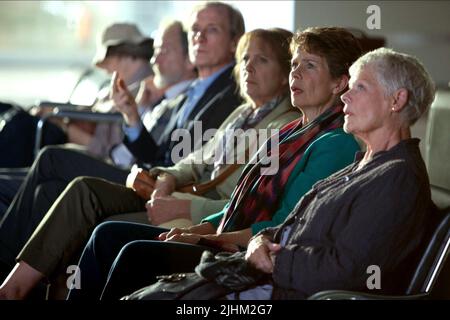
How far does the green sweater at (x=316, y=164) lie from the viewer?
2699 mm

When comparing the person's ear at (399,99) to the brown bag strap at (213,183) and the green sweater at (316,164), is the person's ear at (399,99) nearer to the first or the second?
the green sweater at (316,164)

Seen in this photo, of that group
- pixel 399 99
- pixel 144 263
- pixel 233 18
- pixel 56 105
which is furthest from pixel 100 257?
pixel 56 105

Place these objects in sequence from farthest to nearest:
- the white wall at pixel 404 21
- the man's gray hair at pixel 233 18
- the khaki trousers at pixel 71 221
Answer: the white wall at pixel 404 21 → the man's gray hair at pixel 233 18 → the khaki trousers at pixel 71 221

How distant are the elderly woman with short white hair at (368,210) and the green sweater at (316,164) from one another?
0.17 metres

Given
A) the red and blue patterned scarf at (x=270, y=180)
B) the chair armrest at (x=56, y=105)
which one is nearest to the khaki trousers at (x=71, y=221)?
the red and blue patterned scarf at (x=270, y=180)

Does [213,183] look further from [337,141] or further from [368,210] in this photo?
[368,210]

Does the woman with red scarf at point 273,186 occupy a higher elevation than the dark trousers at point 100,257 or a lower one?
higher

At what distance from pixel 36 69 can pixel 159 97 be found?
Answer: 6814 mm

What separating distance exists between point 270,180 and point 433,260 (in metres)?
0.63

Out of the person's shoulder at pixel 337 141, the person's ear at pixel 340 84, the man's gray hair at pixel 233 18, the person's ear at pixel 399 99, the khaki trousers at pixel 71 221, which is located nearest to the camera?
the person's ear at pixel 399 99

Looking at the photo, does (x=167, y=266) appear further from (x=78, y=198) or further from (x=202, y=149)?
(x=202, y=149)

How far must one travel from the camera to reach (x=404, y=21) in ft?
15.9

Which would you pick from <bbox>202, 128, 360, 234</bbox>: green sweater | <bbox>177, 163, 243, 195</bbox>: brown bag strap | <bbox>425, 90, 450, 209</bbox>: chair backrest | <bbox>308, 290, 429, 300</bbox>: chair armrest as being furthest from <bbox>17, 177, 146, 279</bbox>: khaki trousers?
<bbox>308, 290, 429, 300</bbox>: chair armrest
